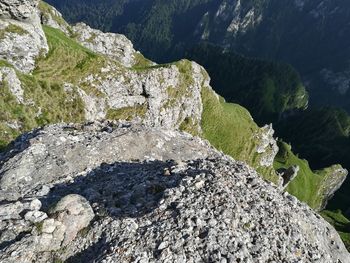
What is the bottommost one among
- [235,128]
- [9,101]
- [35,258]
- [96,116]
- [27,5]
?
[235,128]

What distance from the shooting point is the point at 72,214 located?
2322cm

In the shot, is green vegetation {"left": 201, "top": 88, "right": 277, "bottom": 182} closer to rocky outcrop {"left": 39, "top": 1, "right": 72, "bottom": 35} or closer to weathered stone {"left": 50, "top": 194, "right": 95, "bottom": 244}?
rocky outcrop {"left": 39, "top": 1, "right": 72, "bottom": 35}

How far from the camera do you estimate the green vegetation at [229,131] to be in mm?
154000

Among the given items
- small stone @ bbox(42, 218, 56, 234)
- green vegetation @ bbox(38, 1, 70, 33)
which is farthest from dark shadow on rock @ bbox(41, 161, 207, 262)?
green vegetation @ bbox(38, 1, 70, 33)

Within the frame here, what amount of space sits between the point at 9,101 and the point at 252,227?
48.4 metres

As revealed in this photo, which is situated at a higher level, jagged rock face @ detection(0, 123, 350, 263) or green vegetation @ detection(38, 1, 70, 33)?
jagged rock face @ detection(0, 123, 350, 263)

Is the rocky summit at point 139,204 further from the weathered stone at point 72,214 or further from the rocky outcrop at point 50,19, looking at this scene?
the rocky outcrop at point 50,19

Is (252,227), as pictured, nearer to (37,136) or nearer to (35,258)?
(35,258)

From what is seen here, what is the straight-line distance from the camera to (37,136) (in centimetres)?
3538

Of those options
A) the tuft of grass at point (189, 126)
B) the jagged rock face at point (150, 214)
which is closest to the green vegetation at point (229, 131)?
the tuft of grass at point (189, 126)

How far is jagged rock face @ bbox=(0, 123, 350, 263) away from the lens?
21.4m

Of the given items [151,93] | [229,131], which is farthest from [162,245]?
[229,131]

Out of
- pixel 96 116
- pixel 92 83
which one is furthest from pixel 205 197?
pixel 92 83

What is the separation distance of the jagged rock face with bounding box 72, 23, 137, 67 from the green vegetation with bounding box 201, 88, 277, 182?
3237 cm
